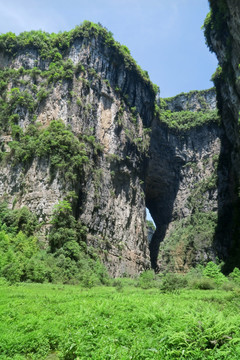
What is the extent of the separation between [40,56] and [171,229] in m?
32.9

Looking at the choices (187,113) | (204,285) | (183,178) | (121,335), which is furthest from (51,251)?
(187,113)

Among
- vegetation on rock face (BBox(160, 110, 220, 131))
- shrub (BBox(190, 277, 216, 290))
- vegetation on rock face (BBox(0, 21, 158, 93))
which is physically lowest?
shrub (BBox(190, 277, 216, 290))

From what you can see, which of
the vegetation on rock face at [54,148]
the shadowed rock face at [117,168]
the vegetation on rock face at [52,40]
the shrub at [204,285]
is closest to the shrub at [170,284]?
the shrub at [204,285]

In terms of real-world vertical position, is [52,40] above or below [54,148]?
above

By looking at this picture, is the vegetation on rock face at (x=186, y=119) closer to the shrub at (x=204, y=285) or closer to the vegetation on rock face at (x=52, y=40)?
the vegetation on rock face at (x=52, y=40)

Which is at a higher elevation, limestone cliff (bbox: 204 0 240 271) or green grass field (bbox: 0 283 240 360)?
limestone cliff (bbox: 204 0 240 271)

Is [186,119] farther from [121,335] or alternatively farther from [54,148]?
[121,335]

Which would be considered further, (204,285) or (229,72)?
(229,72)

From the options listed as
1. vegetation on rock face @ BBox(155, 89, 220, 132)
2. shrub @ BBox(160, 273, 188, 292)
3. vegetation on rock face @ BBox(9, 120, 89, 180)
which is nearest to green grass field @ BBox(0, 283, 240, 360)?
shrub @ BBox(160, 273, 188, 292)

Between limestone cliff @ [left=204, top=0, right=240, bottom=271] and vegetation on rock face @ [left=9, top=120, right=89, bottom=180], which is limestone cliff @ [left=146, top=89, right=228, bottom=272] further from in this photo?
vegetation on rock face @ [left=9, top=120, right=89, bottom=180]

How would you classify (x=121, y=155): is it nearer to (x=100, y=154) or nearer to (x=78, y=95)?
(x=100, y=154)

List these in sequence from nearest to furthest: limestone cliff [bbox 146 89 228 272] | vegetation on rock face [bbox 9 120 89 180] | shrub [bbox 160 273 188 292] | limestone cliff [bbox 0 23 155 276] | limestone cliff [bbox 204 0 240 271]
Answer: shrub [bbox 160 273 188 292] < limestone cliff [bbox 204 0 240 271] < vegetation on rock face [bbox 9 120 89 180] < limestone cliff [bbox 0 23 155 276] < limestone cliff [bbox 146 89 228 272]

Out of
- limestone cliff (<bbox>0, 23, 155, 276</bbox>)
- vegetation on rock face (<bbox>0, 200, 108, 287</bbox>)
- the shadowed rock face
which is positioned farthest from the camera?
the shadowed rock face

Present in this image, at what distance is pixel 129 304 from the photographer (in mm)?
7723
